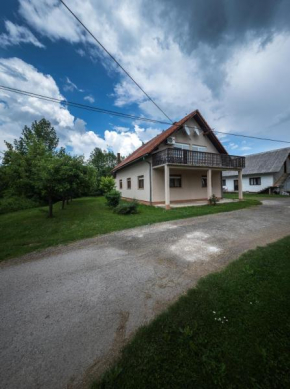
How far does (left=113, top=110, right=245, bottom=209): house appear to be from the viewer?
12375 mm

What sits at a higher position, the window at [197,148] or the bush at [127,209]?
the window at [197,148]

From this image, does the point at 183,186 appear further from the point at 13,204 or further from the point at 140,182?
the point at 13,204

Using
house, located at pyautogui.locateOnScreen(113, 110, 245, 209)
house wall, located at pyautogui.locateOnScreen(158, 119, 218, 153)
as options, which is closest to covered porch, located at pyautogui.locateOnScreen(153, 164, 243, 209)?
house, located at pyautogui.locateOnScreen(113, 110, 245, 209)

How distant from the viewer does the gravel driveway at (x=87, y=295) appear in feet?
5.45

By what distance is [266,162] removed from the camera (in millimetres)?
24172

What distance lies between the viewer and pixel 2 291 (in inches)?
115

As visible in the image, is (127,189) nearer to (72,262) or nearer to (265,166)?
(72,262)

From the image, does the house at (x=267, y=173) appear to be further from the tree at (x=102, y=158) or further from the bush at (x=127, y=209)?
the tree at (x=102, y=158)

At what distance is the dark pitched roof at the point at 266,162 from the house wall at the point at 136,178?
1944 centimetres

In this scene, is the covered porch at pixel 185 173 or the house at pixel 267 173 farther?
the house at pixel 267 173

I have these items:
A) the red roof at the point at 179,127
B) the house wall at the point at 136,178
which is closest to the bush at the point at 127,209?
the house wall at the point at 136,178

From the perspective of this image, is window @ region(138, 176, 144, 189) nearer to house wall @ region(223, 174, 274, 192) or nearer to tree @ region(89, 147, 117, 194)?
house wall @ region(223, 174, 274, 192)

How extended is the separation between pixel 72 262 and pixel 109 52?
25.6 feet

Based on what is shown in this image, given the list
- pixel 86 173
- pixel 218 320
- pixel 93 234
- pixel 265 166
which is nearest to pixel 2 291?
pixel 93 234
